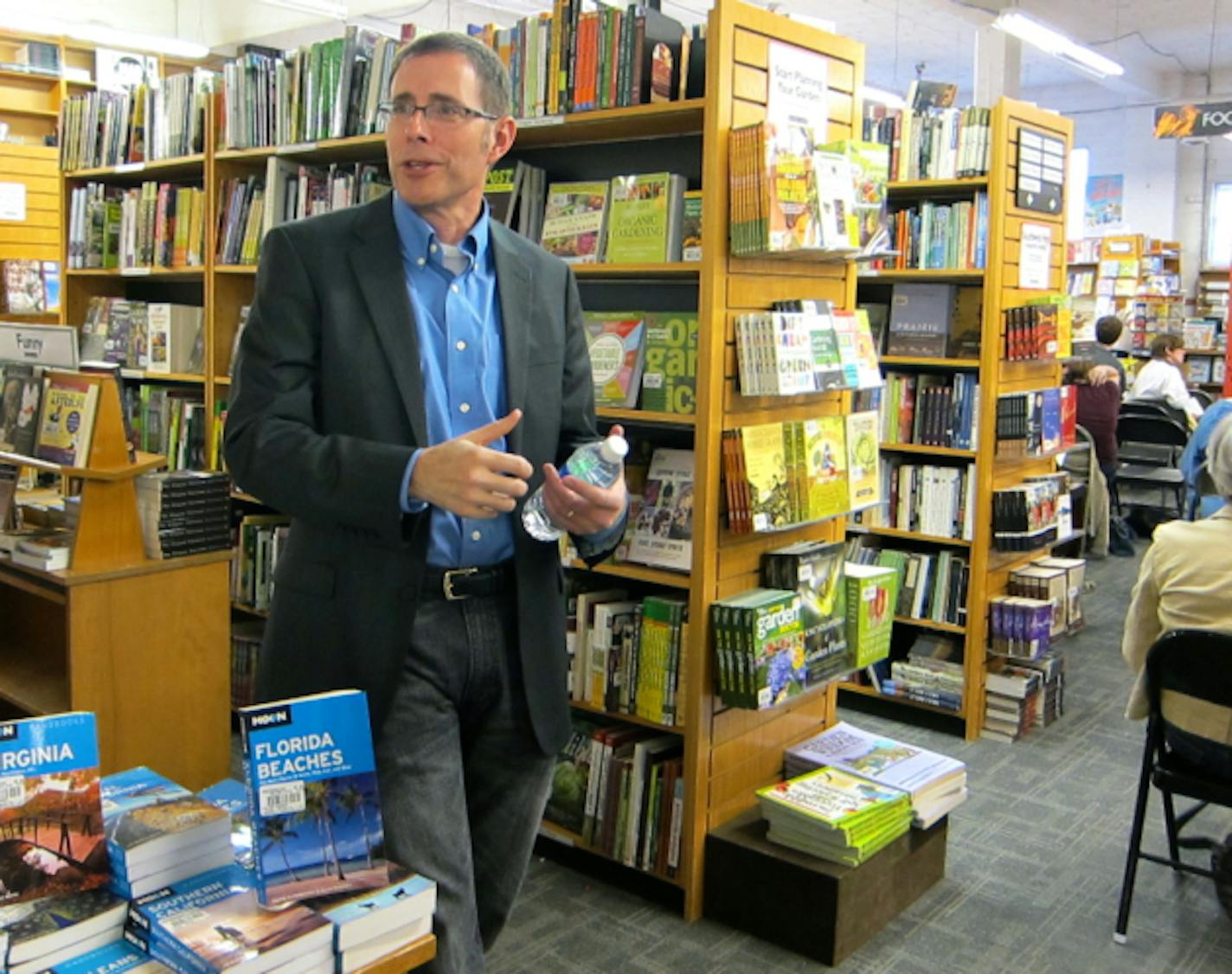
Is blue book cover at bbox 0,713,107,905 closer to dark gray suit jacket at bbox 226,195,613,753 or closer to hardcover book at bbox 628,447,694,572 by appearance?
dark gray suit jacket at bbox 226,195,613,753

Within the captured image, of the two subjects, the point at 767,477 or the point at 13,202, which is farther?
the point at 13,202

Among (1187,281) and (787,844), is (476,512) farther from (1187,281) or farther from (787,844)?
(1187,281)

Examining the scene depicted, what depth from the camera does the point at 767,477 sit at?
301 centimetres

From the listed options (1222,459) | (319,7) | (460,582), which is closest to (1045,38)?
(319,7)

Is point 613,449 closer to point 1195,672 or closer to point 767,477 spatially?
point 767,477

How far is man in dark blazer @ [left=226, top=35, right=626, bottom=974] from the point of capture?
1683 millimetres

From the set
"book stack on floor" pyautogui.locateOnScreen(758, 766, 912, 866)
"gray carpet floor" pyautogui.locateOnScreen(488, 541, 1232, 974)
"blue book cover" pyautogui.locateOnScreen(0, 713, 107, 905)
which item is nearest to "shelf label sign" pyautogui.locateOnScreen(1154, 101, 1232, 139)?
"gray carpet floor" pyautogui.locateOnScreen(488, 541, 1232, 974)

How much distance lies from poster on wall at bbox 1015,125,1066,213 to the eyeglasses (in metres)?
3.37

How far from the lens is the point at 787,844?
9.94 ft

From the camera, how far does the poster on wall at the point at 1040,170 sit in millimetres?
4531

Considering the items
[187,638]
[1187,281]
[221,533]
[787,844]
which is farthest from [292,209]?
[1187,281]

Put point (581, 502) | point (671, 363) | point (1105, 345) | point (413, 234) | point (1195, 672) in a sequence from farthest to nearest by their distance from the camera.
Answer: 1. point (1105, 345)
2. point (671, 363)
3. point (1195, 672)
4. point (413, 234)
5. point (581, 502)

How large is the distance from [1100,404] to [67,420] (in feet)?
20.4

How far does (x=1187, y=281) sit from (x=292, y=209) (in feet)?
42.5
